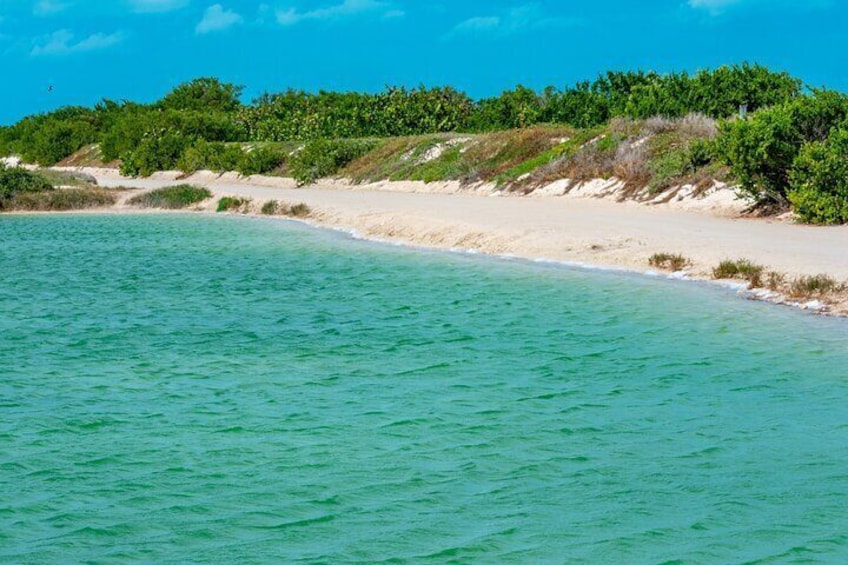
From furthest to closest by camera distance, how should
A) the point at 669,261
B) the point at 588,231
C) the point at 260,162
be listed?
the point at 260,162, the point at 588,231, the point at 669,261

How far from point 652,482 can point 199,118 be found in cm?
8991

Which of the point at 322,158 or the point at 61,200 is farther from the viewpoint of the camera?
the point at 322,158

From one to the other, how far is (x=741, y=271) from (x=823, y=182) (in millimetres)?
8656

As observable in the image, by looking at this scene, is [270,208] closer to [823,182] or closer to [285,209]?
[285,209]

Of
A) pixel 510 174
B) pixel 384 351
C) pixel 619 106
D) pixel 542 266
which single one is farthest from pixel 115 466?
pixel 619 106

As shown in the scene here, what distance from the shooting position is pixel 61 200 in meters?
54.0

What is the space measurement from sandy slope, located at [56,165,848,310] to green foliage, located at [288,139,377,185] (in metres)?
15.0

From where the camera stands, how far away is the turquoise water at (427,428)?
29.2ft

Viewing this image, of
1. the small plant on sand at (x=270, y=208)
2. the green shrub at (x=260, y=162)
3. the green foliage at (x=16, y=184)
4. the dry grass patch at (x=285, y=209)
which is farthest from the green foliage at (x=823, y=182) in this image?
the green shrub at (x=260, y=162)

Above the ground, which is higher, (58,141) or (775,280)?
(58,141)

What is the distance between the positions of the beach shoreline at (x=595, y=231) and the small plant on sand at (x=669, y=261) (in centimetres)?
16

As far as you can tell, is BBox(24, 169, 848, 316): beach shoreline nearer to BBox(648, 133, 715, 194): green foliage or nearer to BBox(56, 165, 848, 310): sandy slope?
BBox(56, 165, 848, 310): sandy slope

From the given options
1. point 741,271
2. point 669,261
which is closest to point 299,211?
point 669,261

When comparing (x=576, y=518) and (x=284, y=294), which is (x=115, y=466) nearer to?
(x=576, y=518)
